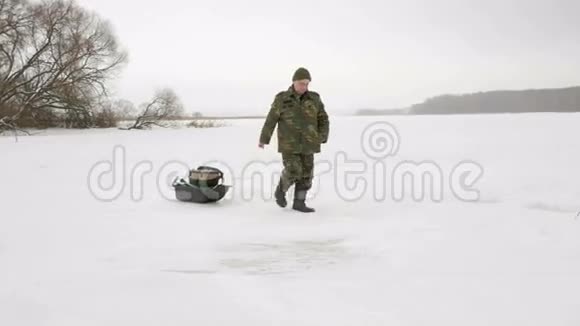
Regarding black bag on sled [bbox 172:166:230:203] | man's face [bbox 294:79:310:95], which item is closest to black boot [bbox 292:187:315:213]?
black bag on sled [bbox 172:166:230:203]

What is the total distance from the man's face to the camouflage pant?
71 centimetres

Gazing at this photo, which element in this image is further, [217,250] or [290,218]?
[290,218]

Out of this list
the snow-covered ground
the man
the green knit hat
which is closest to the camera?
the snow-covered ground

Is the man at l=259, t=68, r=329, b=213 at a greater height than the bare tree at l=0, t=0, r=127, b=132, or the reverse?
the bare tree at l=0, t=0, r=127, b=132

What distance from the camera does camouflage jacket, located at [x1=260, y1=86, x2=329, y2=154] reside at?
483 centimetres

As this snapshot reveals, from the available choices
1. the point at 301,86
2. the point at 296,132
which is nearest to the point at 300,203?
the point at 296,132

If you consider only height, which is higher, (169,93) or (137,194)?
(169,93)

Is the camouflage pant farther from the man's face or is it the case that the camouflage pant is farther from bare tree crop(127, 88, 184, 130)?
bare tree crop(127, 88, 184, 130)

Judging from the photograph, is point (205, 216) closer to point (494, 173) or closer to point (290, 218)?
point (290, 218)

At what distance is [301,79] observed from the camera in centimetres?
471

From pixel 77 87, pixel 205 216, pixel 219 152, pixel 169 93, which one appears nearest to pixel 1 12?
pixel 77 87

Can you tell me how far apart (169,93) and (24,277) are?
20148 millimetres

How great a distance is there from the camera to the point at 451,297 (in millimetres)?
2271

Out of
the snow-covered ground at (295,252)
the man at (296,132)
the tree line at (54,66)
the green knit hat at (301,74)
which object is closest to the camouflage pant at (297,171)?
the man at (296,132)
